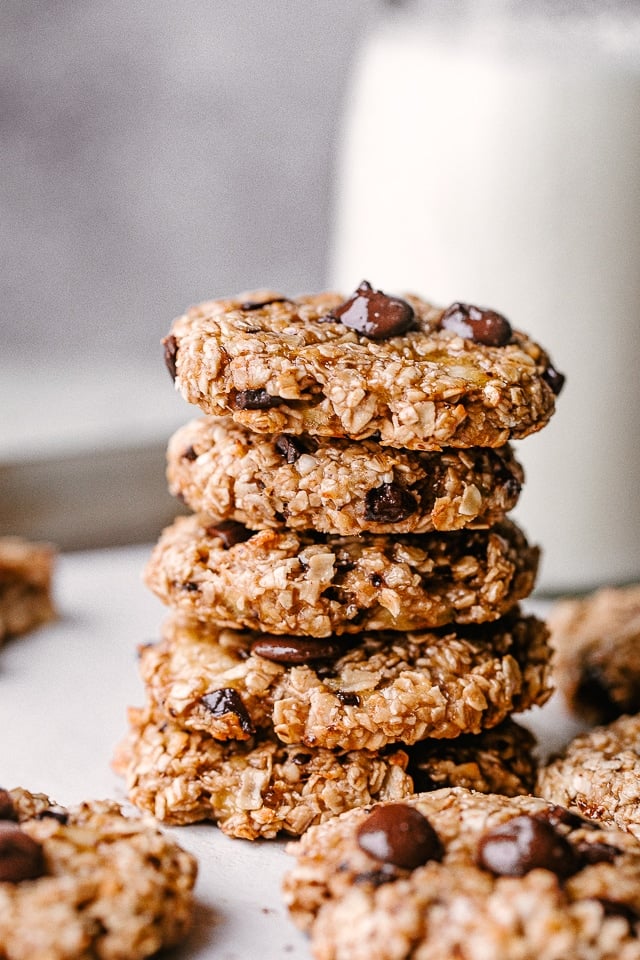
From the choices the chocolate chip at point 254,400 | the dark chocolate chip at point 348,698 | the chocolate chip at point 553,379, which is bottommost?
the dark chocolate chip at point 348,698

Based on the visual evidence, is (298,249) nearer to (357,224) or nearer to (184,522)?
(357,224)

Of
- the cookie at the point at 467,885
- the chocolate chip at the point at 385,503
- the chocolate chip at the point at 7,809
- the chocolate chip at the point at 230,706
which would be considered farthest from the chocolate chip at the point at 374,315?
the chocolate chip at the point at 7,809

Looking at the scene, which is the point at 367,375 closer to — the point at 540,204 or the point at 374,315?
the point at 374,315

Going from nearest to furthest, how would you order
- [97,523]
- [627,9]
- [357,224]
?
[627,9]
[357,224]
[97,523]

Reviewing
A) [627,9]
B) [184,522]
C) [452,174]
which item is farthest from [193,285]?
[184,522]

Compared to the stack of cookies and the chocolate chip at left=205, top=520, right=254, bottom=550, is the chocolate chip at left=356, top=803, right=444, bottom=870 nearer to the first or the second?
the stack of cookies

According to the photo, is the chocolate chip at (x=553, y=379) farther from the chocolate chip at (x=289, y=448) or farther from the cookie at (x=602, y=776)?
the cookie at (x=602, y=776)
